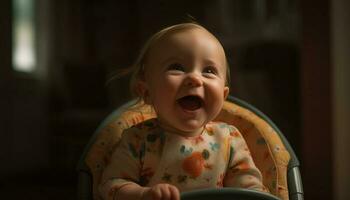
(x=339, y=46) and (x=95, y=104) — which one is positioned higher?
(x=339, y=46)

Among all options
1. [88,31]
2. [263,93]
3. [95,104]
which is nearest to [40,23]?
[88,31]

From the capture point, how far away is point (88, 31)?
9.80 ft

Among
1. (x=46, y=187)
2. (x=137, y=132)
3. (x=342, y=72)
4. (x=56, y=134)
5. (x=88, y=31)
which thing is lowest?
(x=46, y=187)

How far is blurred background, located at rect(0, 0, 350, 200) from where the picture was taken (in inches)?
55.1

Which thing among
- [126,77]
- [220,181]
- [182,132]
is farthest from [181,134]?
[126,77]

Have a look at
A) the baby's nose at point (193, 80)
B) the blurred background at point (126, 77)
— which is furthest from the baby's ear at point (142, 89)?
the blurred background at point (126, 77)

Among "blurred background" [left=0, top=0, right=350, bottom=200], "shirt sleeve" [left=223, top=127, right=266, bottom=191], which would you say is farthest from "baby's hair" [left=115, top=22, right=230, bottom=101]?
"blurred background" [left=0, top=0, right=350, bottom=200]

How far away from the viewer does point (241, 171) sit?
75 centimetres

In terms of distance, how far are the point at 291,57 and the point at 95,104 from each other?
1.28 metres

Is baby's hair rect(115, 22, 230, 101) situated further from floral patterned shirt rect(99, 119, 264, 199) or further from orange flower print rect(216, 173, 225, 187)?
orange flower print rect(216, 173, 225, 187)

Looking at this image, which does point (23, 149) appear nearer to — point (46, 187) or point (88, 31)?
point (46, 187)

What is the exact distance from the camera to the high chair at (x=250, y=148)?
801 mm

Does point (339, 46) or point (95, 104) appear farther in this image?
point (95, 104)

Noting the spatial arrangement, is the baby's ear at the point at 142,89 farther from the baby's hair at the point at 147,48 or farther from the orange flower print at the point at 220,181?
the orange flower print at the point at 220,181
